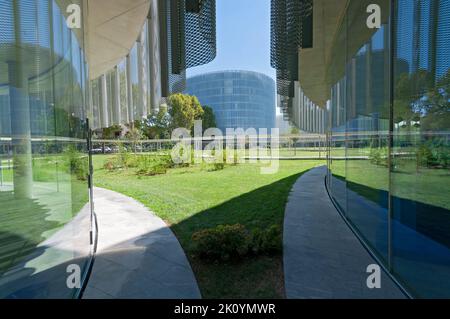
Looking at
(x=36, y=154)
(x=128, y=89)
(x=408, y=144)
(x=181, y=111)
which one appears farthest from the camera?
(x=181, y=111)

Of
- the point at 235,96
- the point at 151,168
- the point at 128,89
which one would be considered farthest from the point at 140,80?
the point at 235,96

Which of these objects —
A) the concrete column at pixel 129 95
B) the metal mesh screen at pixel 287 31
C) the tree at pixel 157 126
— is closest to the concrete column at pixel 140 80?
the concrete column at pixel 129 95

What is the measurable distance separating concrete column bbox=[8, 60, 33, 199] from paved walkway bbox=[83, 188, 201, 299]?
5.07 ft

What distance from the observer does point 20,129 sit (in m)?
1.96

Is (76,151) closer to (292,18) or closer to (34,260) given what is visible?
(34,260)

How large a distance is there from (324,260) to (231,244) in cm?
132

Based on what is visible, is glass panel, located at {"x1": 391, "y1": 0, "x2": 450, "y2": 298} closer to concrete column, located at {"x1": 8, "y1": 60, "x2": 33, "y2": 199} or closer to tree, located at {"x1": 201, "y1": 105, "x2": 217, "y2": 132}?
concrete column, located at {"x1": 8, "y1": 60, "x2": 33, "y2": 199}

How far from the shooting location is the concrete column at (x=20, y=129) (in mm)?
1873

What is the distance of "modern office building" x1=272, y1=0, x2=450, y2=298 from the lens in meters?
2.23

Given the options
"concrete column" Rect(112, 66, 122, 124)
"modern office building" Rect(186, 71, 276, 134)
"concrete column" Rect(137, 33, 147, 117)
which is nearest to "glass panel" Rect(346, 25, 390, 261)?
"concrete column" Rect(137, 33, 147, 117)

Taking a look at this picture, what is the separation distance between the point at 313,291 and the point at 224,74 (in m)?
80.7

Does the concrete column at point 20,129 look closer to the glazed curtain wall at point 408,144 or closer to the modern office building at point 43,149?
the modern office building at point 43,149

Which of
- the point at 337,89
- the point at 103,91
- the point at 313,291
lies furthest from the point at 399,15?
the point at 103,91

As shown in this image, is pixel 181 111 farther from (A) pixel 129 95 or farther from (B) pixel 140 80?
(B) pixel 140 80
